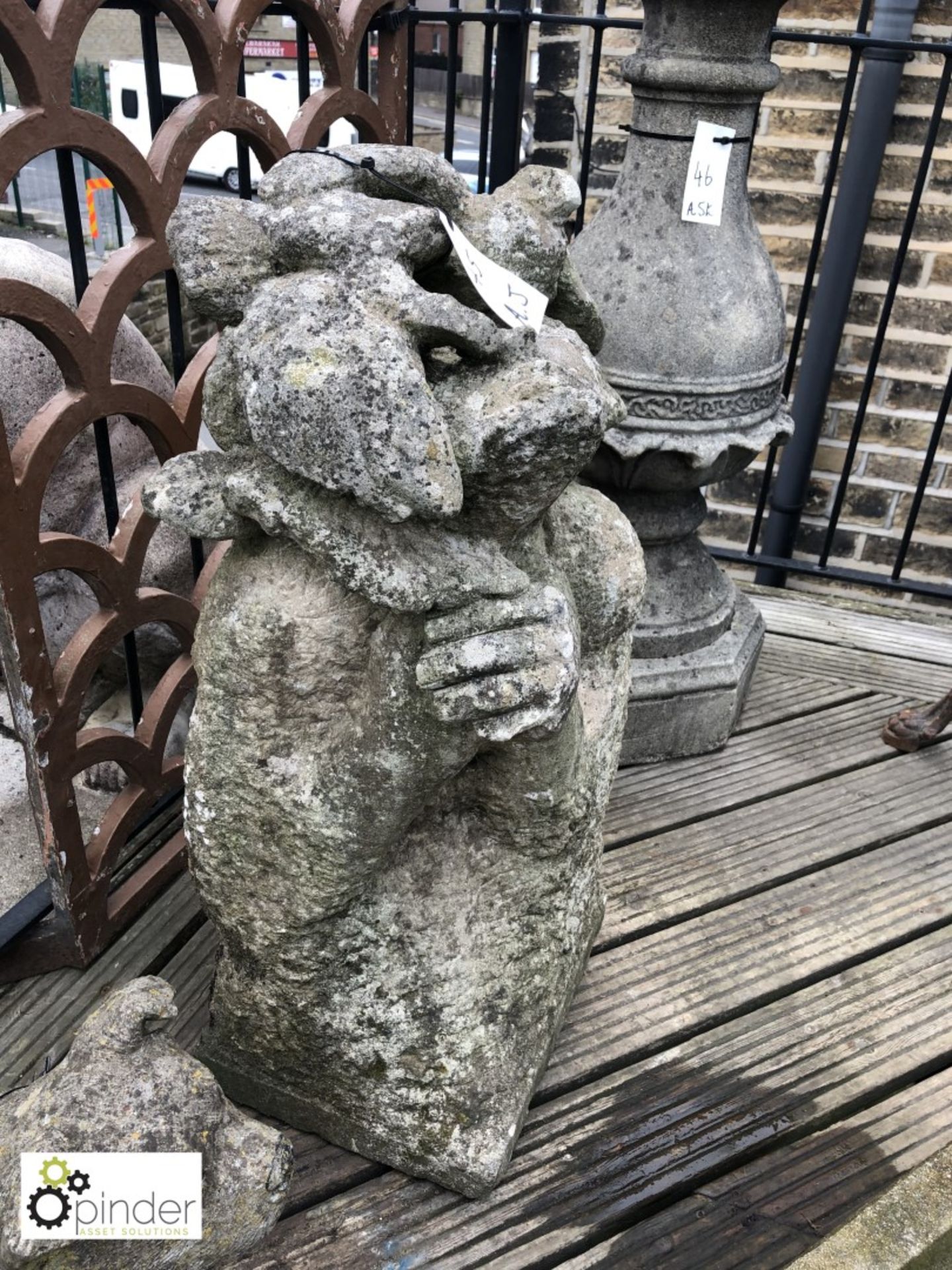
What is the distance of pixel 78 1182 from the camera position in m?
1.11

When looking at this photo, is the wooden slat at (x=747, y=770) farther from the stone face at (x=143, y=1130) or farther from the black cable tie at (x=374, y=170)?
the black cable tie at (x=374, y=170)

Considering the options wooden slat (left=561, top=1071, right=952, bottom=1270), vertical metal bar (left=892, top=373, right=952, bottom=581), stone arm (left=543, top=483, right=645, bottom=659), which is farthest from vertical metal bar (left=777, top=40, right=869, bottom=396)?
wooden slat (left=561, top=1071, right=952, bottom=1270)

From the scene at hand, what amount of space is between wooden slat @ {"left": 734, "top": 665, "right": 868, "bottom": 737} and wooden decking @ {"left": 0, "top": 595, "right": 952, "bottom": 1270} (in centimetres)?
3

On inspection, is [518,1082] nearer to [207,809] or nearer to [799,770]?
[207,809]

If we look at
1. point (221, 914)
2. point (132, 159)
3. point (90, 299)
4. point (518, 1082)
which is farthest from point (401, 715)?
point (132, 159)

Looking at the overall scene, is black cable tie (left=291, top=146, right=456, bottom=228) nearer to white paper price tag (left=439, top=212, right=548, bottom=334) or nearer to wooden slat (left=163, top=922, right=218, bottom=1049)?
white paper price tag (left=439, top=212, right=548, bottom=334)

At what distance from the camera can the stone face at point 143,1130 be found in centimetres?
113

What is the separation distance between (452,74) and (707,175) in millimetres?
693

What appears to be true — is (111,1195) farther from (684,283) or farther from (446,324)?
(684,283)

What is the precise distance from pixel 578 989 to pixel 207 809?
0.77 metres

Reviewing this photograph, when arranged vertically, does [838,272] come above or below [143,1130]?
above

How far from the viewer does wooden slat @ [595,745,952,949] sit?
1990 millimetres

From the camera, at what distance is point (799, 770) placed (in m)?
2.35

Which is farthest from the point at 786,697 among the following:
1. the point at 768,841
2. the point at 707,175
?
the point at 707,175
